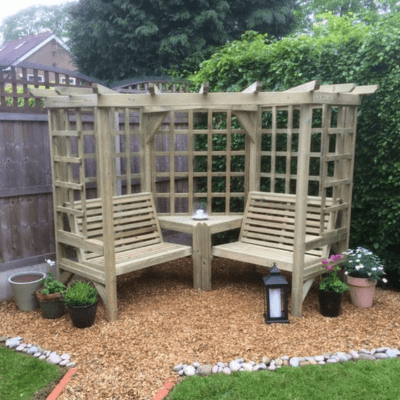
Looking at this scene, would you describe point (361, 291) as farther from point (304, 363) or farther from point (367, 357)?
point (304, 363)

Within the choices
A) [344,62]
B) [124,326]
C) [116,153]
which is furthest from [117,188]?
[344,62]

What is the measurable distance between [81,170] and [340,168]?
245 centimetres

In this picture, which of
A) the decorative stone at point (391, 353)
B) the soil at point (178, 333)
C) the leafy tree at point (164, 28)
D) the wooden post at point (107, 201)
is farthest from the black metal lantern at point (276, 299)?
the leafy tree at point (164, 28)

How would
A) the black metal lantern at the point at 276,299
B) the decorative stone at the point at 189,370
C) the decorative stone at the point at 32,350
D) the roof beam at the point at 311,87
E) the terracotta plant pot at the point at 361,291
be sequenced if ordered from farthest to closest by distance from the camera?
the terracotta plant pot at the point at 361,291 → the black metal lantern at the point at 276,299 → the roof beam at the point at 311,87 → the decorative stone at the point at 32,350 → the decorative stone at the point at 189,370

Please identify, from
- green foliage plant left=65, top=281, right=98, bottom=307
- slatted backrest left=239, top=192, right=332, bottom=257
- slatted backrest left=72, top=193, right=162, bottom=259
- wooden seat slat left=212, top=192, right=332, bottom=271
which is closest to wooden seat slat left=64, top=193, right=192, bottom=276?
slatted backrest left=72, top=193, right=162, bottom=259

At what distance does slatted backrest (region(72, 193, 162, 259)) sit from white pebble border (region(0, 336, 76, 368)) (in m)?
1.05

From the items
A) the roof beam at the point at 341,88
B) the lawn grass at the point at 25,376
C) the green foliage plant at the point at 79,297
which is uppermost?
the roof beam at the point at 341,88

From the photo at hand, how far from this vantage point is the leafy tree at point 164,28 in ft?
35.3

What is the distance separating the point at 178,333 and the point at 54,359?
0.97 m

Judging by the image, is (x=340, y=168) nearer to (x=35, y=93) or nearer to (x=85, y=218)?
(x=85, y=218)

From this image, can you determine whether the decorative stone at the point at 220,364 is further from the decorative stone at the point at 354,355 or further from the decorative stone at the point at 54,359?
the decorative stone at the point at 54,359

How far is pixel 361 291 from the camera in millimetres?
4109

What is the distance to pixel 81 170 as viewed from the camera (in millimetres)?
3893

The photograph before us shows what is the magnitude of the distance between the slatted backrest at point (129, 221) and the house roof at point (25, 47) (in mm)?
19422
